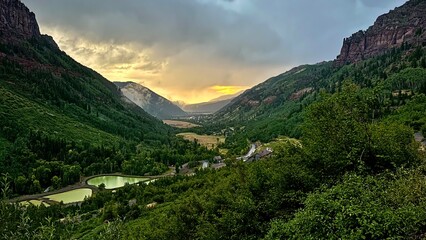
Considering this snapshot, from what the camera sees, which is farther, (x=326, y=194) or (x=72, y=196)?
(x=72, y=196)

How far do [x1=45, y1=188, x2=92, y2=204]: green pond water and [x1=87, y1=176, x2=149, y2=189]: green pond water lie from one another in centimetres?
1168

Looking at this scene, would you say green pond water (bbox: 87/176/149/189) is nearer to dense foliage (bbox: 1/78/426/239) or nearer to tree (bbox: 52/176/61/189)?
tree (bbox: 52/176/61/189)

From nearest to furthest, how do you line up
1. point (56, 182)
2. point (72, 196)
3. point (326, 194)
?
point (326, 194)
point (72, 196)
point (56, 182)

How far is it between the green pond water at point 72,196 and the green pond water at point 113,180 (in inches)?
460

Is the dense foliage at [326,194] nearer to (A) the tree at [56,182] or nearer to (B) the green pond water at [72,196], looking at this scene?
(B) the green pond water at [72,196]

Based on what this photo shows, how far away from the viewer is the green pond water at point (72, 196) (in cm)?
13412

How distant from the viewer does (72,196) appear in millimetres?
140750

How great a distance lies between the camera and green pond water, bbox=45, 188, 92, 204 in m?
134

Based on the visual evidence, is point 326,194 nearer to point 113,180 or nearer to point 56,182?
point 56,182

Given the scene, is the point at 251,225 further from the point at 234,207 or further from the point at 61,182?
the point at 61,182

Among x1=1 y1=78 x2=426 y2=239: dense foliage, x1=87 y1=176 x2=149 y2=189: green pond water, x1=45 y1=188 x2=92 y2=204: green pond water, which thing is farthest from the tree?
x1=1 y1=78 x2=426 y2=239: dense foliage

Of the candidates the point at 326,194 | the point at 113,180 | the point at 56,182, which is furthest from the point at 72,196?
the point at 326,194

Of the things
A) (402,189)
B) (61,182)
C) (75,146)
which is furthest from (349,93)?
(75,146)

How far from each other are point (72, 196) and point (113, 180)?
1357 inches
